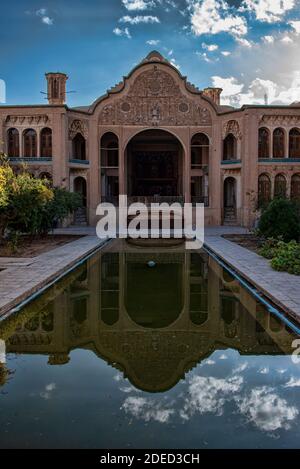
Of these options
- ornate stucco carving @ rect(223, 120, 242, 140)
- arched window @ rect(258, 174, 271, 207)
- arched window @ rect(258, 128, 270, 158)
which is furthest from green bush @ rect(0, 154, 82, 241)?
arched window @ rect(258, 128, 270, 158)

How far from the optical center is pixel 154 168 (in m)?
31.6

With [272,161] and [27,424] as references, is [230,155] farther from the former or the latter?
[27,424]

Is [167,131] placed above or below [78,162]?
above

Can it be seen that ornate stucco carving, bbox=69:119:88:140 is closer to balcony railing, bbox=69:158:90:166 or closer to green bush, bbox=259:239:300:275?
balcony railing, bbox=69:158:90:166

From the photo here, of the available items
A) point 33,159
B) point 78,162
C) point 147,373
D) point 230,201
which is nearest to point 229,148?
point 230,201

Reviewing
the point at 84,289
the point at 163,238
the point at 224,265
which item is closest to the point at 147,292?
the point at 84,289

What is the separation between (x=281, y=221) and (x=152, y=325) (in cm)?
867

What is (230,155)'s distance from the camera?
26734 mm

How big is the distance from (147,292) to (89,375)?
3955 mm

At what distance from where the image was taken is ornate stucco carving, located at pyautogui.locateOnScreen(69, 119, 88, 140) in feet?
79.2

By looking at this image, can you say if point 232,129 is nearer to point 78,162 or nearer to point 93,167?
point 93,167

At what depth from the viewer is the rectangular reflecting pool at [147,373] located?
3.51m

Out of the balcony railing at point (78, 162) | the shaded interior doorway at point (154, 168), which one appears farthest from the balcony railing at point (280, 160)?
the balcony railing at point (78, 162)
